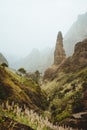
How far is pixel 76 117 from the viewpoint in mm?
37500

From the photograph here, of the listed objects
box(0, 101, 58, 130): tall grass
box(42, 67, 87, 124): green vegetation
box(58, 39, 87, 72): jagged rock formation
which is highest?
box(58, 39, 87, 72): jagged rock formation

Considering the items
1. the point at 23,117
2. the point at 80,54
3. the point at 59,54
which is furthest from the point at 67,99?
the point at 59,54

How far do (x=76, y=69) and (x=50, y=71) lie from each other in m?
22.7

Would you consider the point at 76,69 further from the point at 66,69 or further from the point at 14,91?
the point at 14,91

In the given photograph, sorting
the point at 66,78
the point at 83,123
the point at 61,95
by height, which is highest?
the point at 66,78

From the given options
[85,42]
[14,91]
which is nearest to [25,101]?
[14,91]

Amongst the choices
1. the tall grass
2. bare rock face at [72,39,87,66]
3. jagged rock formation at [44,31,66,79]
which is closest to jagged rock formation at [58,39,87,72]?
bare rock face at [72,39,87,66]

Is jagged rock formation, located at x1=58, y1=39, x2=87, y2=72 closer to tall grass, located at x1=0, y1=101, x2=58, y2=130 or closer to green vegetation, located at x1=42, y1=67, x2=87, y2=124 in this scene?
green vegetation, located at x1=42, y1=67, x2=87, y2=124

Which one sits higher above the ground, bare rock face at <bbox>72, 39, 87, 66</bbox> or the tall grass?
bare rock face at <bbox>72, 39, 87, 66</bbox>

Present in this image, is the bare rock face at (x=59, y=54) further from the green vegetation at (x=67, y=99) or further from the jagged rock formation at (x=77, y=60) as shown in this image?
the green vegetation at (x=67, y=99)

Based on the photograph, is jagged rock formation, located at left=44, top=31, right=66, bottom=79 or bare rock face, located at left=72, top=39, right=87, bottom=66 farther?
jagged rock formation, located at left=44, top=31, right=66, bottom=79

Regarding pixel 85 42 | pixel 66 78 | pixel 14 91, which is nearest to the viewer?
pixel 14 91

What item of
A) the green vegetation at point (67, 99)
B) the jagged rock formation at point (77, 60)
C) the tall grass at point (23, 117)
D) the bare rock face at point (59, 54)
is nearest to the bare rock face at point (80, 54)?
the jagged rock formation at point (77, 60)

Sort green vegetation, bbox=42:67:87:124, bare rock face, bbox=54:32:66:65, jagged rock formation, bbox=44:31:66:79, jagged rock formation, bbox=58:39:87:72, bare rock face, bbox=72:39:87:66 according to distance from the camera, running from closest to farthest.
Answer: green vegetation, bbox=42:67:87:124, jagged rock formation, bbox=58:39:87:72, bare rock face, bbox=72:39:87:66, jagged rock formation, bbox=44:31:66:79, bare rock face, bbox=54:32:66:65
